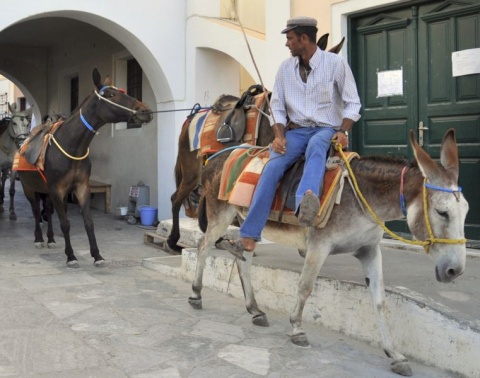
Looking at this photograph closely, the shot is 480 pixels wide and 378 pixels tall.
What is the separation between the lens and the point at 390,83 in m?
6.82

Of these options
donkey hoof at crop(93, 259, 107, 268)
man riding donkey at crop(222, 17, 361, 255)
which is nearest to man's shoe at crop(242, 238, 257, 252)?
man riding donkey at crop(222, 17, 361, 255)

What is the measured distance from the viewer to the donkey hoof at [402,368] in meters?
3.69

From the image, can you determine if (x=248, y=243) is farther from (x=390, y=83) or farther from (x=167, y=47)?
(x=167, y=47)

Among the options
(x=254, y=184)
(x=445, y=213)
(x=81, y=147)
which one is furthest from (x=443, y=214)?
(x=81, y=147)

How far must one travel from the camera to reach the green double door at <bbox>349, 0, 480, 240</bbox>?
20.2ft

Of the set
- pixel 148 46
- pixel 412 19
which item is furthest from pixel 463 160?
pixel 148 46

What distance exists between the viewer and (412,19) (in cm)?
657

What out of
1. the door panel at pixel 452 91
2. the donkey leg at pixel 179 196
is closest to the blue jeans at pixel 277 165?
the door panel at pixel 452 91

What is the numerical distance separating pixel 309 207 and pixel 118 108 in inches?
166

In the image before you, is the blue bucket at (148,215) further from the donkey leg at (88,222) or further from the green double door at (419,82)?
the green double door at (419,82)

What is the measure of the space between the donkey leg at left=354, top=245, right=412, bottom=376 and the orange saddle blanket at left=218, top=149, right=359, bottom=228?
1.40 feet

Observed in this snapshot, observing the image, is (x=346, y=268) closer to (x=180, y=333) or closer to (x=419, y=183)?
(x=180, y=333)

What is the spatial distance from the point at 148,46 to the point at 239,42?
5.46ft

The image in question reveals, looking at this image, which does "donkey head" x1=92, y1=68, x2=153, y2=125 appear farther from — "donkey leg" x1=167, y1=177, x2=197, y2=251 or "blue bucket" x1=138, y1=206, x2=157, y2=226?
"blue bucket" x1=138, y1=206, x2=157, y2=226
